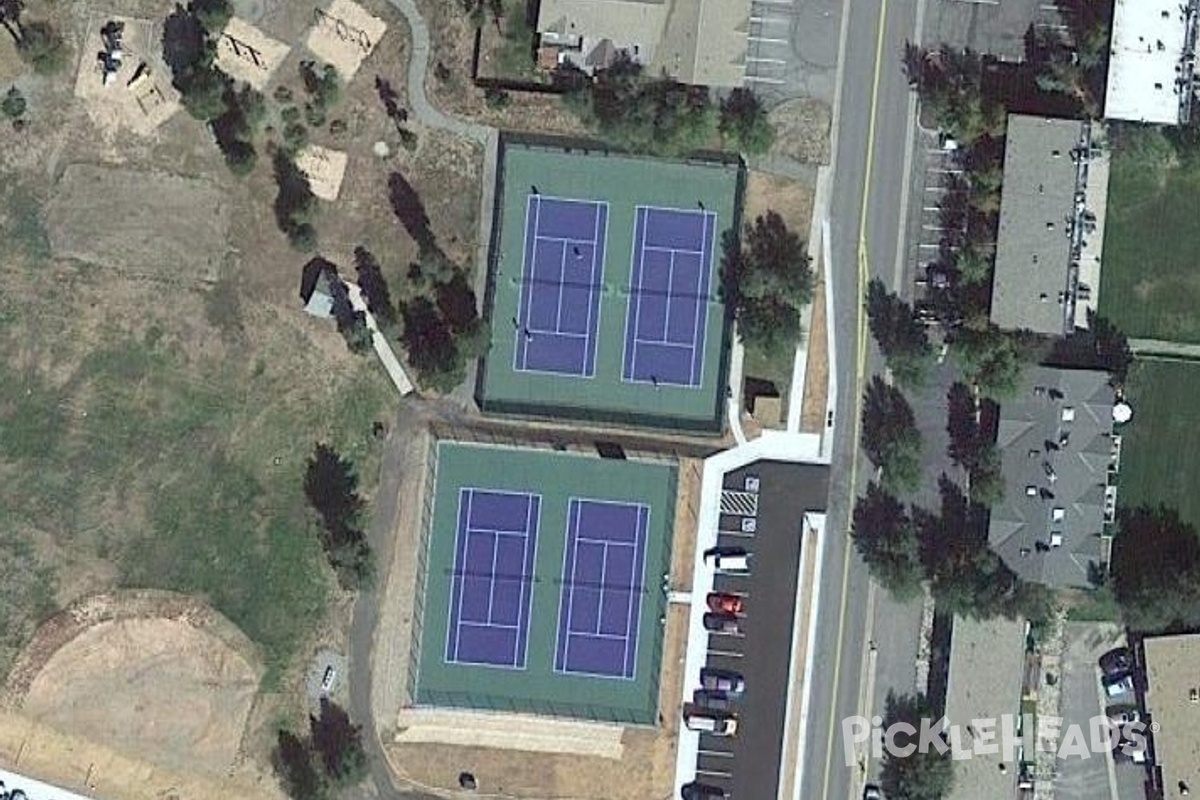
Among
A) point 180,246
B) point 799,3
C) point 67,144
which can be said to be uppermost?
point 799,3

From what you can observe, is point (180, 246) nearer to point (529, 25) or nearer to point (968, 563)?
point (529, 25)

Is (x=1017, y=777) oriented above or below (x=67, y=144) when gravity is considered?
below

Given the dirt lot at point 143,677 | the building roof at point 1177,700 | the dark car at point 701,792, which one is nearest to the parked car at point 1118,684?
the building roof at point 1177,700

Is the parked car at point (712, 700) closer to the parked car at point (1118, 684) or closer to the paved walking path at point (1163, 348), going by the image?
the parked car at point (1118, 684)

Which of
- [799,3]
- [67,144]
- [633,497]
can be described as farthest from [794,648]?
[67,144]

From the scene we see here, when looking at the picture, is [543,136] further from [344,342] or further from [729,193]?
[344,342]

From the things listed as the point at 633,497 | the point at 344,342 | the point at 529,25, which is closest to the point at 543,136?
the point at 529,25
